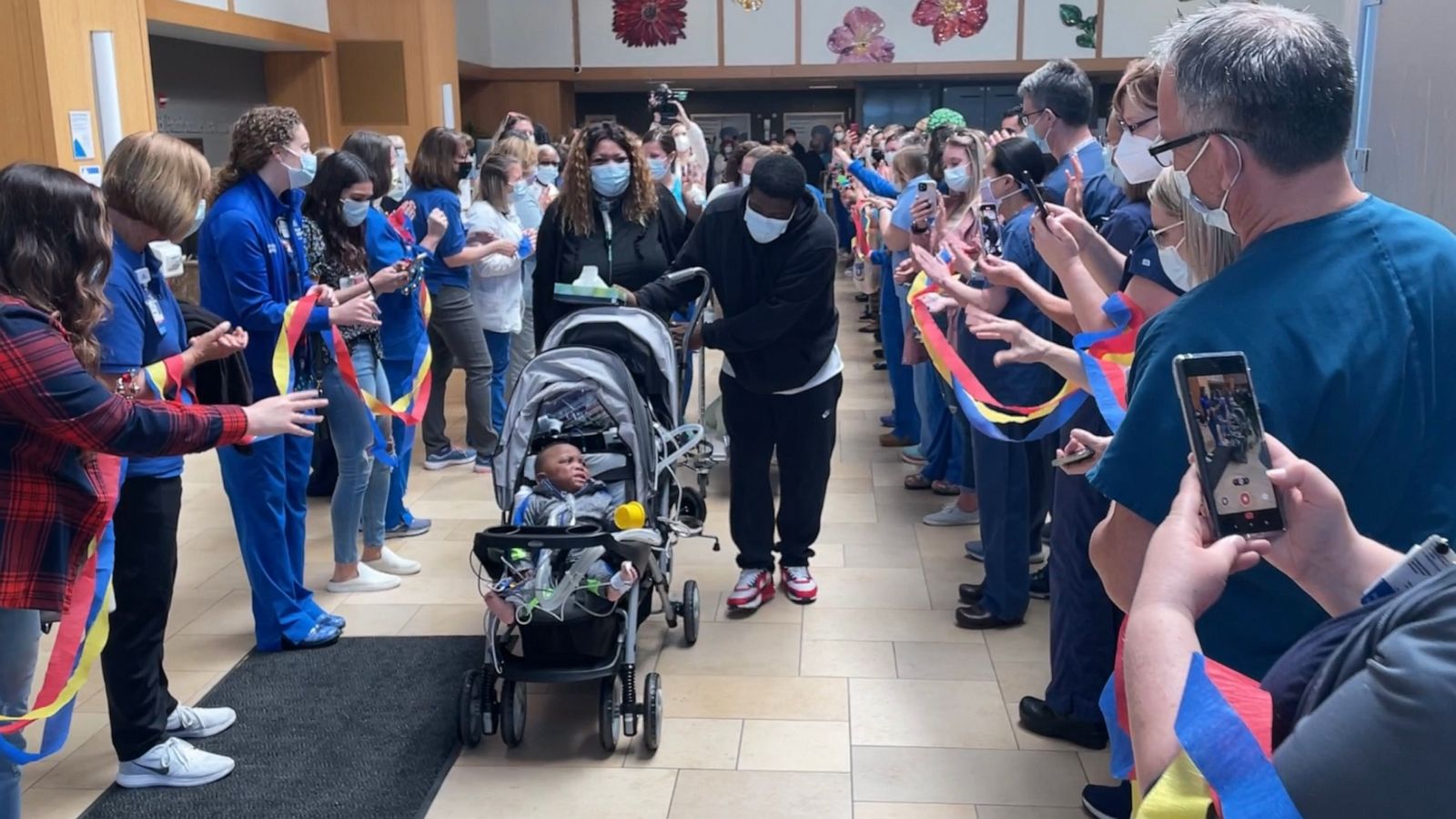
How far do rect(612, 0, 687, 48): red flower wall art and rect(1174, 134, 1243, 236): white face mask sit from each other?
45.9 feet

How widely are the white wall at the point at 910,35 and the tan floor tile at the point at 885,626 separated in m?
11.6

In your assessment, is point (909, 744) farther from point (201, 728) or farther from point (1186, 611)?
point (1186, 611)

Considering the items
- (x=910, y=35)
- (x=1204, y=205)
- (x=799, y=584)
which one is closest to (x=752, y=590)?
(x=799, y=584)

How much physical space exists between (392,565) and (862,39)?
1166 cm

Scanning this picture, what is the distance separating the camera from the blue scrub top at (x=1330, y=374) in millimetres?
1298

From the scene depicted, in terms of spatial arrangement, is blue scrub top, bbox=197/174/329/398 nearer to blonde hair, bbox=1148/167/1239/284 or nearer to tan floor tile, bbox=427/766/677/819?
tan floor tile, bbox=427/766/677/819

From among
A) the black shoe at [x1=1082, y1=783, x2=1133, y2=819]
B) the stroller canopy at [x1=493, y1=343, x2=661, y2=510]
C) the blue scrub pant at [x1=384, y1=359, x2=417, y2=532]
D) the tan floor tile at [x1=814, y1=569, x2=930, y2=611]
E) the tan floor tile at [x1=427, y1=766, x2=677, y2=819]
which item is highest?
the stroller canopy at [x1=493, y1=343, x2=661, y2=510]

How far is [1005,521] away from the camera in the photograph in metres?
3.85

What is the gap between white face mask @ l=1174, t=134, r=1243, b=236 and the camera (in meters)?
1.36

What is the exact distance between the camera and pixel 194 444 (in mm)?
2525

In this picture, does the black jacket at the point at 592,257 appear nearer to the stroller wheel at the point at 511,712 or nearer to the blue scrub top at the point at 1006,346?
the blue scrub top at the point at 1006,346

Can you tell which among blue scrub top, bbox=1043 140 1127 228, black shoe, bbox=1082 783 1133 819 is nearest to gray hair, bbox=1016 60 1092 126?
blue scrub top, bbox=1043 140 1127 228

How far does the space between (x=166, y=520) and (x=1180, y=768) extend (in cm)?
272

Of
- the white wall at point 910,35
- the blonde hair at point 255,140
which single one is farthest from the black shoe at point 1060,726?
the white wall at point 910,35
